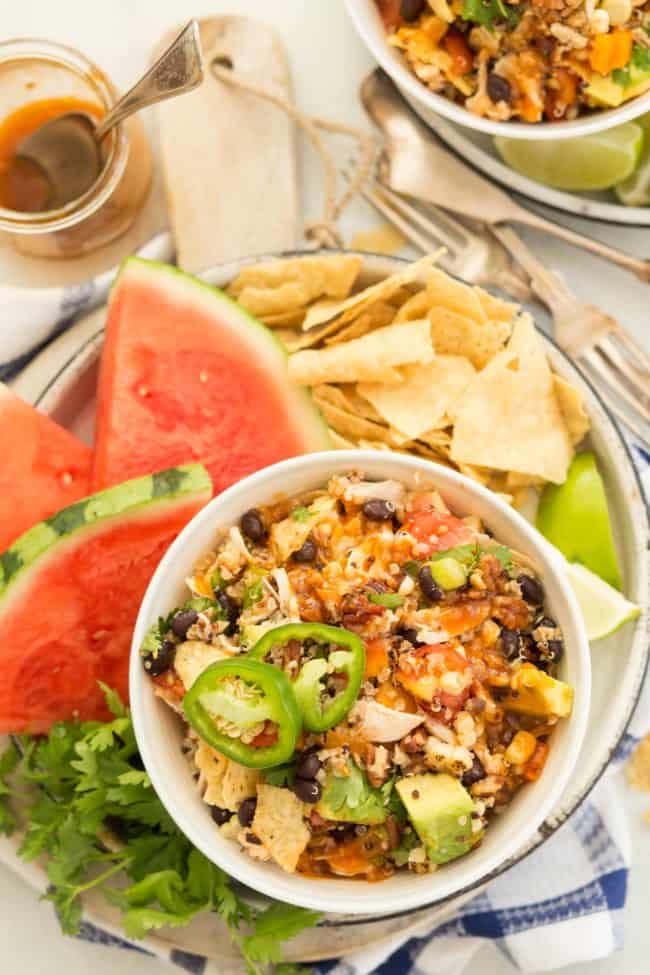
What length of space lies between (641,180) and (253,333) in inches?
41.5

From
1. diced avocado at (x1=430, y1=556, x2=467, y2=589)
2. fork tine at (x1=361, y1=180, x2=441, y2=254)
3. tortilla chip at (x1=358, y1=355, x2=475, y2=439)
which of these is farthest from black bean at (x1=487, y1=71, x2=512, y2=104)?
diced avocado at (x1=430, y1=556, x2=467, y2=589)

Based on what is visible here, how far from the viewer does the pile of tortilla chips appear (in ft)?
8.36

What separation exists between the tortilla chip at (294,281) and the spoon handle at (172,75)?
438 millimetres

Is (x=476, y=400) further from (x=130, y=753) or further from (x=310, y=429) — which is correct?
(x=130, y=753)

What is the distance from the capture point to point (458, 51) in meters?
2.69

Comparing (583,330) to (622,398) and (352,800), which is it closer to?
(622,398)

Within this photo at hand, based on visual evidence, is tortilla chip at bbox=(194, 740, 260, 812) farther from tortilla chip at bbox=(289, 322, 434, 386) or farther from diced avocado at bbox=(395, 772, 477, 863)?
tortilla chip at bbox=(289, 322, 434, 386)

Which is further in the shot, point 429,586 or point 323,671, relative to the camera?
point 429,586

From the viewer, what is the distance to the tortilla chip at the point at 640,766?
8.89 ft

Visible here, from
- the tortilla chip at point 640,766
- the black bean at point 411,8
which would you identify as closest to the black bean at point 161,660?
the tortilla chip at point 640,766

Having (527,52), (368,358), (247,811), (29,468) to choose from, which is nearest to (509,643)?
(247,811)

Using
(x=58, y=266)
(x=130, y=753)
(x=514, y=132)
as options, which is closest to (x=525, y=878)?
(x=130, y=753)

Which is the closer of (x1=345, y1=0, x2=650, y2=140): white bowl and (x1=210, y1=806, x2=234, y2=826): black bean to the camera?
(x1=210, y1=806, x2=234, y2=826): black bean

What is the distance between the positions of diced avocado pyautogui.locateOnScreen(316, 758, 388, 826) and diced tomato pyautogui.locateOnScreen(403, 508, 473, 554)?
1.40 ft
